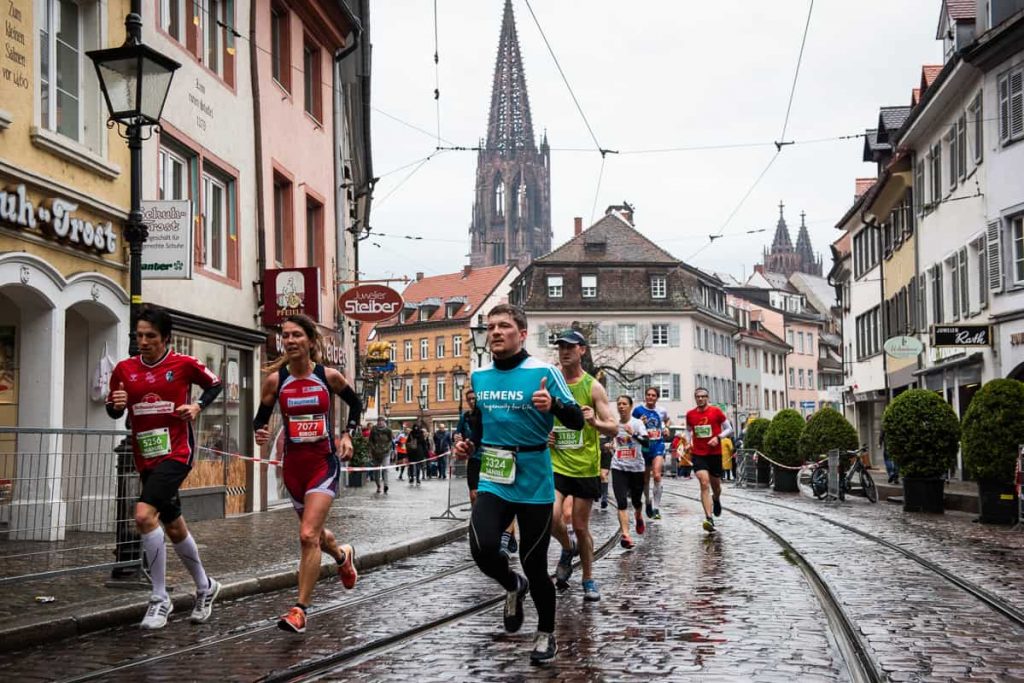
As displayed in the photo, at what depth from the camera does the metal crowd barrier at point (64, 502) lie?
9070mm

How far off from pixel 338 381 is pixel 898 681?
12.6 ft

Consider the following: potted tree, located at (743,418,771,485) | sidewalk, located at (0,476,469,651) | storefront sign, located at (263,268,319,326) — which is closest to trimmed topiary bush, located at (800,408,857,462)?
potted tree, located at (743,418,771,485)

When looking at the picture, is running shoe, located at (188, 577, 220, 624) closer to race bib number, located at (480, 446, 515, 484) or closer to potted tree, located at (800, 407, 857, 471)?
race bib number, located at (480, 446, 515, 484)

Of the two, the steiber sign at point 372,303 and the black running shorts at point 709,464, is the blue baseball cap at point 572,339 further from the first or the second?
the steiber sign at point 372,303

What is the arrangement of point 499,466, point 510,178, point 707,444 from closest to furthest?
point 499,466 < point 707,444 < point 510,178

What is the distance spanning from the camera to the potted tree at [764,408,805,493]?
1221 inches

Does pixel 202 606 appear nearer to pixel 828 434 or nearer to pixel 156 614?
pixel 156 614

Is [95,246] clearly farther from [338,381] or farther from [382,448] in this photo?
[382,448]

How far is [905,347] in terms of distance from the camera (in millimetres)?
32938

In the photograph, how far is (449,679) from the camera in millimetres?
6414

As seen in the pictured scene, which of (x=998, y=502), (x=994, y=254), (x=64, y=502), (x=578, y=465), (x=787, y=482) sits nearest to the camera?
(x=64, y=502)

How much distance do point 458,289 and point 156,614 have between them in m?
93.2

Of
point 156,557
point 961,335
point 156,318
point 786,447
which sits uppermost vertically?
point 961,335

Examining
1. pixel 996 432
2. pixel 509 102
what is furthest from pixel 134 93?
pixel 509 102
